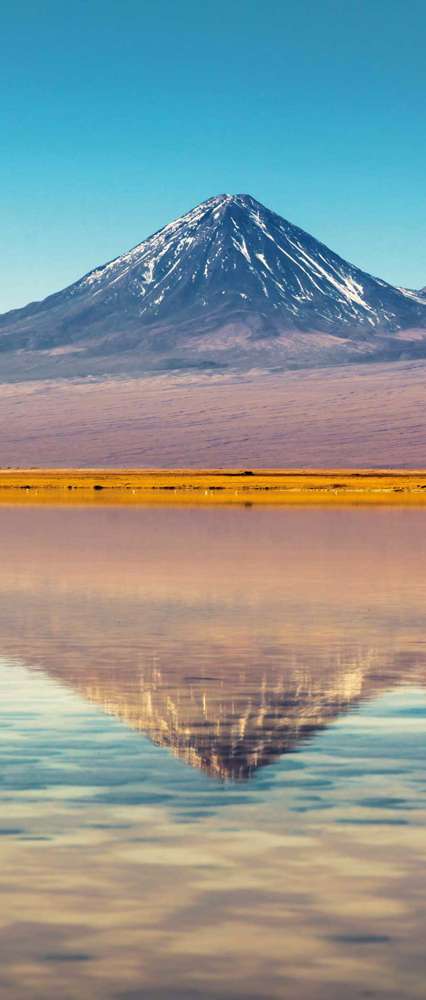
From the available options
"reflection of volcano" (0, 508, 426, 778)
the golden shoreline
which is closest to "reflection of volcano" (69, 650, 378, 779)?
"reflection of volcano" (0, 508, 426, 778)

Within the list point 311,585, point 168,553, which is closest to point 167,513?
point 168,553

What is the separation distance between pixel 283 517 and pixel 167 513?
5.23 metres

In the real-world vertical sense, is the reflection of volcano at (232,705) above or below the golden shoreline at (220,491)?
above

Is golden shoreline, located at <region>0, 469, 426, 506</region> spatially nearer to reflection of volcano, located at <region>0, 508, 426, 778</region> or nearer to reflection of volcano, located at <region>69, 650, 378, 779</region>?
reflection of volcano, located at <region>0, 508, 426, 778</region>

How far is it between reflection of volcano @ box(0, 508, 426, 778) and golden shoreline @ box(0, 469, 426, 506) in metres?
36.9

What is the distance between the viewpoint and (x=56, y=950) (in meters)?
7.39

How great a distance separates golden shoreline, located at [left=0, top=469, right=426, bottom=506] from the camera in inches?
3177

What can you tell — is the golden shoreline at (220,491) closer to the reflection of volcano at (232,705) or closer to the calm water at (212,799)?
the calm water at (212,799)

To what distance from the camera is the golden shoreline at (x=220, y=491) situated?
8069cm

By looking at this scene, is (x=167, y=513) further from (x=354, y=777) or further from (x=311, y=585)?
(x=354, y=777)

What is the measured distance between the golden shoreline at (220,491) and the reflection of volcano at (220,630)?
36.9m

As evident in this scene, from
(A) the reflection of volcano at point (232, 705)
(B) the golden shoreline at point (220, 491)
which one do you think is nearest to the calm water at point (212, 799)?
(A) the reflection of volcano at point (232, 705)

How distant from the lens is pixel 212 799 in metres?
10.6

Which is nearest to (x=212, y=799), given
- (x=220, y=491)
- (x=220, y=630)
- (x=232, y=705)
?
(x=232, y=705)
